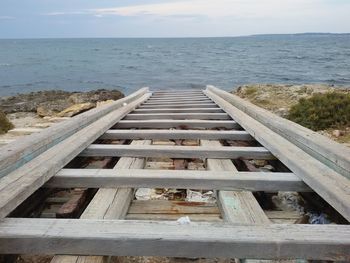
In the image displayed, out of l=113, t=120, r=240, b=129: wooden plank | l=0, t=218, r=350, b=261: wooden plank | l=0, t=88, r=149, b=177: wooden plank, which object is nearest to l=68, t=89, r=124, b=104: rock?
l=113, t=120, r=240, b=129: wooden plank

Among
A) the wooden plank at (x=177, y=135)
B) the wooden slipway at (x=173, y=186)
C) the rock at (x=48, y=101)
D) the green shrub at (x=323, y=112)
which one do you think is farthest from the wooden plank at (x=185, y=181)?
the rock at (x=48, y=101)

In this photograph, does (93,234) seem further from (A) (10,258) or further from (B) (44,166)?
(B) (44,166)

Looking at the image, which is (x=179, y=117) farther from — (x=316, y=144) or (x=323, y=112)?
(x=323, y=112)

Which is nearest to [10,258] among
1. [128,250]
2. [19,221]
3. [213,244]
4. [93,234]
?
[19,221]

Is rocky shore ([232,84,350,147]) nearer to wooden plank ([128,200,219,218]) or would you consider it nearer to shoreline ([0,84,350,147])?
shoreline ([0,84,350,147])

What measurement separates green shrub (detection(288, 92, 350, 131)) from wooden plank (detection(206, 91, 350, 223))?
4686mm

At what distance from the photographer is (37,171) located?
233 centimetres

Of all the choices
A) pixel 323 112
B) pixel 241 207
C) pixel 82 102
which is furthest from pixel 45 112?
pixel 241 207

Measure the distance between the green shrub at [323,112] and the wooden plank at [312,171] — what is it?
4686 millimetres

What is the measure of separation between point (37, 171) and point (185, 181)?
913 mm

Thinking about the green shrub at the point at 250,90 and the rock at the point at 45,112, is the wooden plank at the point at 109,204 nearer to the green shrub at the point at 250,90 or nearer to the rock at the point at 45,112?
the rock at the point at 45,112

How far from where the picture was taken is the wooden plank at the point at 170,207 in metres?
2.43

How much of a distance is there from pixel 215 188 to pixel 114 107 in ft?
12.1

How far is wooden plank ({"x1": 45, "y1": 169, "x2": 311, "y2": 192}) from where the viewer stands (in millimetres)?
2350
